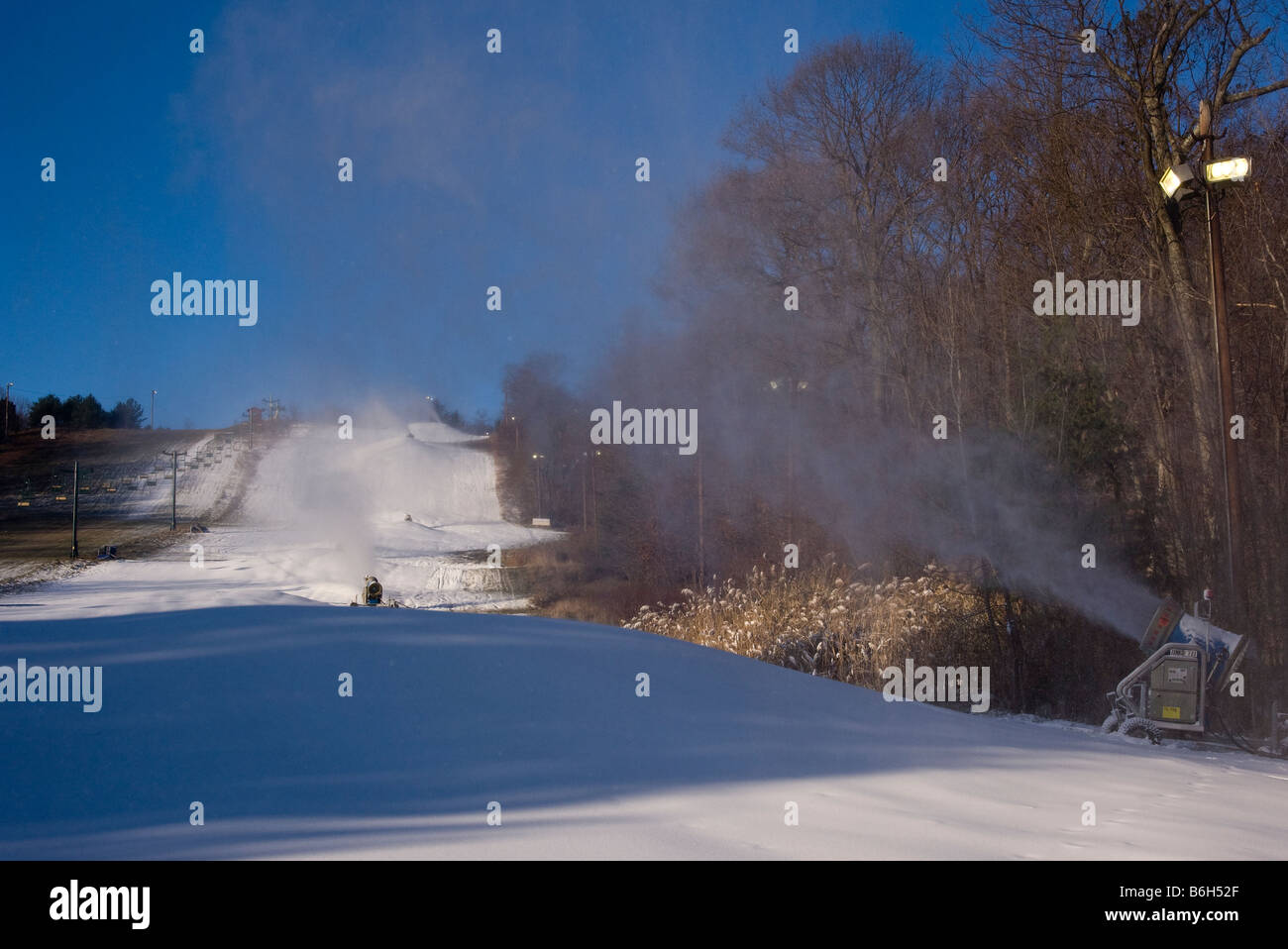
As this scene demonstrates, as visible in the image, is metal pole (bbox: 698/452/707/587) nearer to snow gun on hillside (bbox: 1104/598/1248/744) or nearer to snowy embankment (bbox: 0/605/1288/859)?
snow gun on hillside (bbox: 1104/598/1248/744)

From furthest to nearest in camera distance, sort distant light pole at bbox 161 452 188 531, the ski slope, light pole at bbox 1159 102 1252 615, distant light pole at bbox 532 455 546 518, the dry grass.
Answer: distant light pole at bbox 532 455 546 518 → distant light pole at bbox 161 452 188 531 → the ski slope → the dry grass → light pole at bbox 1159 102 1252 615

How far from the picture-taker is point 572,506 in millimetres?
35656

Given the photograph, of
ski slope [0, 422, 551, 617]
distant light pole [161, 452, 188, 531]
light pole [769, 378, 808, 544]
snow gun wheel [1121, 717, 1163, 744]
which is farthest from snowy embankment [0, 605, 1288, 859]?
distant light pole [161, 452, 188, 531]

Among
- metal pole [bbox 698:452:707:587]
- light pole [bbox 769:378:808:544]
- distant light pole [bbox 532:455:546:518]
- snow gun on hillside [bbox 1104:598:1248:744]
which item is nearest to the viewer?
snow gun on hillside [bbox 1104:598:1248:744]

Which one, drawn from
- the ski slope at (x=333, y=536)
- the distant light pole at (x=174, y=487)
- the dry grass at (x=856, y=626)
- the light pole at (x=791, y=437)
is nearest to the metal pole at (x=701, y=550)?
the light pole at (x=791, y=437)

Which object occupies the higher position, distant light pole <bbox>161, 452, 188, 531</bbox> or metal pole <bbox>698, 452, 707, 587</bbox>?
distant light pole <bbox>161, 452, 188, 531</bbox>

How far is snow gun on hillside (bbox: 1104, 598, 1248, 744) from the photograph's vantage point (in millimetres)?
7398

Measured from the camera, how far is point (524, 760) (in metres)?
4.69

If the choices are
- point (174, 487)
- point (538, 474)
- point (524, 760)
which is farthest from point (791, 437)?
point (174, 487)

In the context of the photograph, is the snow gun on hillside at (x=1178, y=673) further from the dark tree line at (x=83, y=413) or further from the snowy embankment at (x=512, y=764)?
the dark tree line at (x=83, y=413)

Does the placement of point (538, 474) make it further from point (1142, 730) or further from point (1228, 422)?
point (1142, 730)

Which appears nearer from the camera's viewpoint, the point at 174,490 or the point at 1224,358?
the point at 1224,358

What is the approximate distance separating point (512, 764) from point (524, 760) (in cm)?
9

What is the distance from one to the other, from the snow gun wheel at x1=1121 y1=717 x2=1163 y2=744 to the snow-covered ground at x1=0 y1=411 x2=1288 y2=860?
6.4 inches
